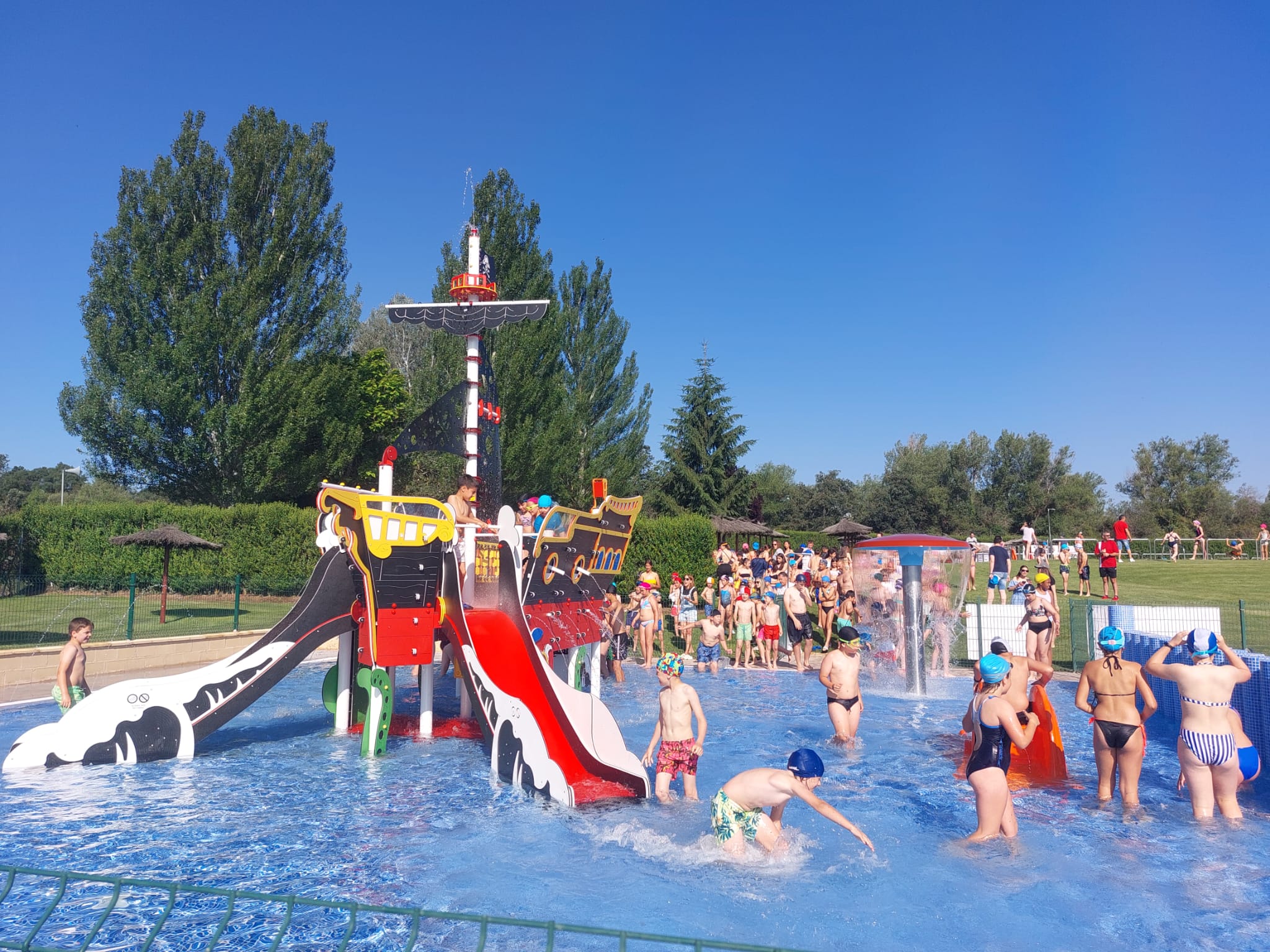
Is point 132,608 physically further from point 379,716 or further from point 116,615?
point 379,716

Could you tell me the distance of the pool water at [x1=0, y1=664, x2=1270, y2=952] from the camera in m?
5.46

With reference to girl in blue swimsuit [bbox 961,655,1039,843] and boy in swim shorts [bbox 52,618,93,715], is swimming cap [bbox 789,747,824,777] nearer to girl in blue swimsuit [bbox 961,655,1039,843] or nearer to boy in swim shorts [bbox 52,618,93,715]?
girl in blue swimsuit [bbox 961,655,1039,843]

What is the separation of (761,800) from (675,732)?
171cm

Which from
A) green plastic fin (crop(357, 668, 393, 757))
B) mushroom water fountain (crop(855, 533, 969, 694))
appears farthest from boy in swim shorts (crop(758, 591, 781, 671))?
green plastic fin (crop(357, 668, 393, 757))

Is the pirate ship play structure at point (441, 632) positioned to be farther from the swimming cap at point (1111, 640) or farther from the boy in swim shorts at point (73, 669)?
the swimming cap at point (1111, 640)

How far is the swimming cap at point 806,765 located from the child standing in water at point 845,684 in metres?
3.93

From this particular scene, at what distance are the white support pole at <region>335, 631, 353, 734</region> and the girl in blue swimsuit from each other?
761 cm

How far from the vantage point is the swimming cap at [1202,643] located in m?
6.75

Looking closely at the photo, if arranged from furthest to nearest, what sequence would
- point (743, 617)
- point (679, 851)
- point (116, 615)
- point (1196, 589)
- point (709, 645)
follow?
point (1196, 589) < point (743, 617) < point (116, 615) < point (709, 645) < point (679, 851)

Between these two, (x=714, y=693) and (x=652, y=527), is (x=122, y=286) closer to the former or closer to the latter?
(x=652, y=527)

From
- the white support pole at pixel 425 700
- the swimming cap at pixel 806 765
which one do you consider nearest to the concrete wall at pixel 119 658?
the white support pole at pixel 425 700

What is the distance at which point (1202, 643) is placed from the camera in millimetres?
6750

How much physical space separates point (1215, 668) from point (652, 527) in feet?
63.1

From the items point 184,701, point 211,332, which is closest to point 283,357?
point 211,332
